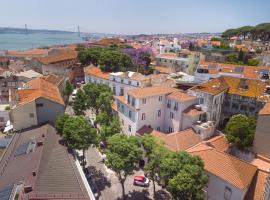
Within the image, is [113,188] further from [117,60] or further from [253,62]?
[253,62]

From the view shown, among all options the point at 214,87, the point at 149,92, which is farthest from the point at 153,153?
the point at 214,87

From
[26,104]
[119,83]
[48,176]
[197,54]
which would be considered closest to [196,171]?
[48,176]

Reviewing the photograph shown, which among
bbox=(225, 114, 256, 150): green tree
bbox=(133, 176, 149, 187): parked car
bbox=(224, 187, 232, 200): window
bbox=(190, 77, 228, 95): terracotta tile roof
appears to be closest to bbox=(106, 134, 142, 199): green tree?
bbox=(133, 176, 149, 187): parked car

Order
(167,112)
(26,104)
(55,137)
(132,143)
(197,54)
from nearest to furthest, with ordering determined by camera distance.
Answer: (132,143)
(55,137)
(26,104)
(167,112)
(197,54)

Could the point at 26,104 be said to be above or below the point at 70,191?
above

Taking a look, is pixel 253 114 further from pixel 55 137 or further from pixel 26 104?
pixel 26 104

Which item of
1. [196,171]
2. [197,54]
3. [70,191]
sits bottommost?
[70,191]

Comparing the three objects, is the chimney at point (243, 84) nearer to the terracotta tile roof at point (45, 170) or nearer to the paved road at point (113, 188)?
the paved road at point (113, 188)
